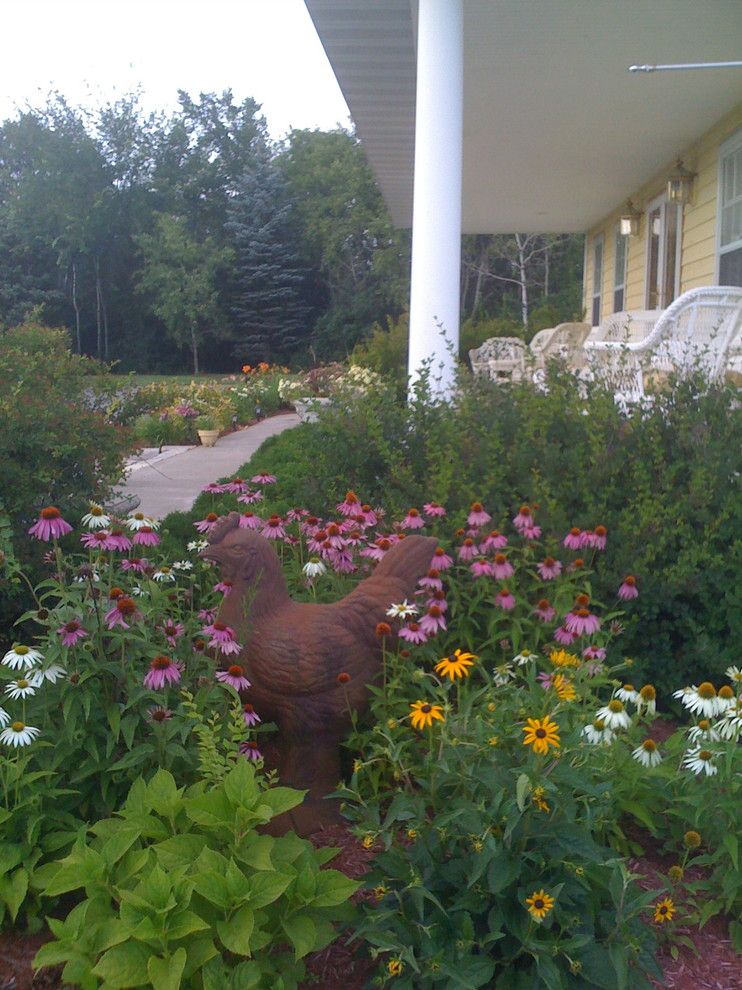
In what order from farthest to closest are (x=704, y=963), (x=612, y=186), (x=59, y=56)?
(x=59, y=56) < (x=612, y=186) < (x=704, y=963)

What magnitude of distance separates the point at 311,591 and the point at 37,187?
1327 inches

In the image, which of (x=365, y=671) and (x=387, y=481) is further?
(x=387, y=481)

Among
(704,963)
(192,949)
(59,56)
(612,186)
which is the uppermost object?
(59,56)

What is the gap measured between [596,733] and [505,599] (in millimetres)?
637

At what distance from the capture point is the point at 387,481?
3951 millimetres

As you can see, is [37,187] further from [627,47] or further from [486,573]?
[486,573]

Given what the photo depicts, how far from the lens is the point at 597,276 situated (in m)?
16.1

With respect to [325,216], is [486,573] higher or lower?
lower

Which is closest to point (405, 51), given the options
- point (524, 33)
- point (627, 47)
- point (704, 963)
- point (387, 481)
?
point (524, 33)

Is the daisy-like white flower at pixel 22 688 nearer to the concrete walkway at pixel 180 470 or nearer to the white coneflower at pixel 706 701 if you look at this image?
the white coneflower at pixel 706 701

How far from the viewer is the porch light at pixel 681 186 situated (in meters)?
9.64

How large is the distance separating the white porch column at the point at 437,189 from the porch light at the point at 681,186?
16.1 ft

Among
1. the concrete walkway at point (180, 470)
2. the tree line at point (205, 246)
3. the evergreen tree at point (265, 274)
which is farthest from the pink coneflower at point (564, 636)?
the evergreen tree at point (265, 274)

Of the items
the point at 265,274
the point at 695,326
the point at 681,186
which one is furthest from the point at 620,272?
the point at 265,274
